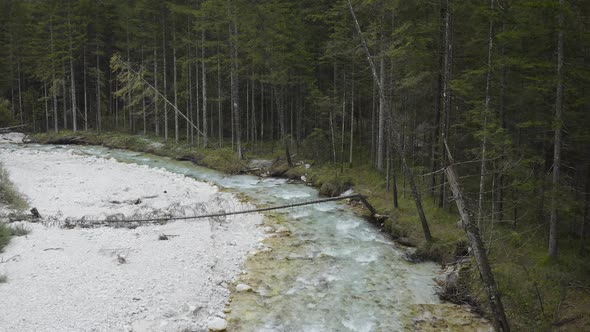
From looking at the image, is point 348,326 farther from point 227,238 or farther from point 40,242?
point 40,242

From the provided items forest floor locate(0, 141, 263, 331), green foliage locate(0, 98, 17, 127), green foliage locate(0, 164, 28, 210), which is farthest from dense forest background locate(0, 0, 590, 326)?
green foliage locate(0, 164, 28, 210)

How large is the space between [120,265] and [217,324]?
3.33 m

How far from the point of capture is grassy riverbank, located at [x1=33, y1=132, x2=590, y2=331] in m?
7.47

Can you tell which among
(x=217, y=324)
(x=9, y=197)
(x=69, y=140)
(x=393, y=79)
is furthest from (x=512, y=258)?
(x=69, y=140)

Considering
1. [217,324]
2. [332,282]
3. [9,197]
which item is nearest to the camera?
[217,324]

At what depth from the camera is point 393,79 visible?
16.2 metres

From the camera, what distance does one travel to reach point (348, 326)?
788 cm

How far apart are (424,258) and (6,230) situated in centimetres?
1187

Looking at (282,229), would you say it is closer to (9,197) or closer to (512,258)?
(512,258)

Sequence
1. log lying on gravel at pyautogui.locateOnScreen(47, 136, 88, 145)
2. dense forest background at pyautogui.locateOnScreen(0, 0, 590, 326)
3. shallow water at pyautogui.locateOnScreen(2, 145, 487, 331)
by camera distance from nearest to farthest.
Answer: shallow water at pyautogui.locateOnScreen(2, 145, 487, 331)
dense forest background at pyautogui.locateOnScreen(0, 0, 590, 326)
log lying on gravel at pyautogui.locateOnScreen(47, 136, 88, 145)

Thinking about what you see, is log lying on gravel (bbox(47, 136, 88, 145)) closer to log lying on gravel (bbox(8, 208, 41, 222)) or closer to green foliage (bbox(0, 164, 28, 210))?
green foliage (bbox(0, 164, 28, 210))

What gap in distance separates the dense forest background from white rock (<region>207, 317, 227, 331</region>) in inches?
229

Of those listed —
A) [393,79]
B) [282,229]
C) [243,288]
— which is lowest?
[243,288]

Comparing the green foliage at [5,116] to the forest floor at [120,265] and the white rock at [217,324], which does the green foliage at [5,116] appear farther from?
the white rock at [217,324]
